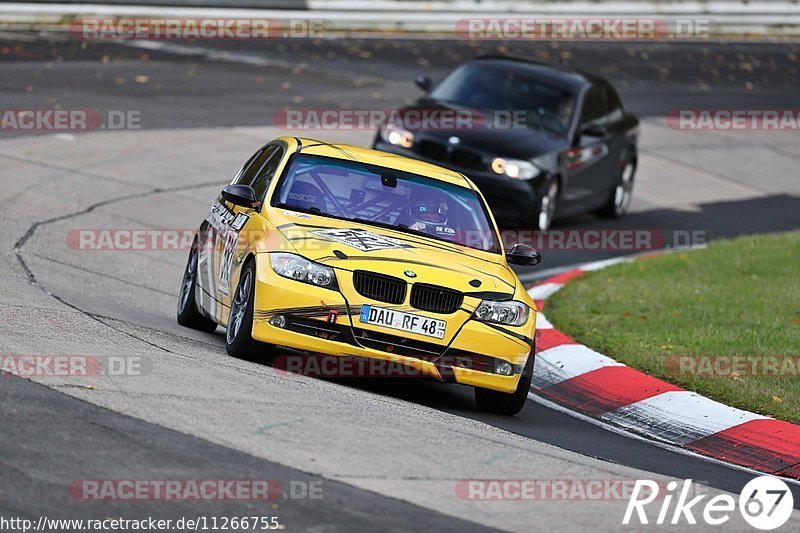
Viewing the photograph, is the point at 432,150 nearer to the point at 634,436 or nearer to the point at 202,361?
the point at 634,436

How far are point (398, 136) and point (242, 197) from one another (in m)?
7.52

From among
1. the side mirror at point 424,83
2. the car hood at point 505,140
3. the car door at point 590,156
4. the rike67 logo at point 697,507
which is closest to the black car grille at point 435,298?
the rike67 logo at point 697,507

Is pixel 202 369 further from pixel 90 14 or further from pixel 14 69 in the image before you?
pixel 90 14

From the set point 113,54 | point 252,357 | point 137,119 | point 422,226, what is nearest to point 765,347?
point 422,226

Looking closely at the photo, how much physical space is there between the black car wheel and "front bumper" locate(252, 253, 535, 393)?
27.5 feet

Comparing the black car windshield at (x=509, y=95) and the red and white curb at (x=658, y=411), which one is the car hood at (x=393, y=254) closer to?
the red and white curb at (x=658, y=411)

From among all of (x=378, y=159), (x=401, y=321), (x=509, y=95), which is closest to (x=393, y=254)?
(x=401, y=321)

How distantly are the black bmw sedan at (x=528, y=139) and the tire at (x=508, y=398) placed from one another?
743cm

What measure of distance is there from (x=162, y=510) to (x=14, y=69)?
17.8m

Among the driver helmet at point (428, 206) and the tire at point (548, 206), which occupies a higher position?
the driver helmet at point (428, 206)

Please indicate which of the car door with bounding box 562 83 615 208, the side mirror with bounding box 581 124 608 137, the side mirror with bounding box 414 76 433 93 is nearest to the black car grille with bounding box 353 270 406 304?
the car door with bounding box 562 83 615 208

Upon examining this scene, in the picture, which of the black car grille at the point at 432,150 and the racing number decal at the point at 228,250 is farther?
the black car grille at the point at 432,150

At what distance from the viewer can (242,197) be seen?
10.2m

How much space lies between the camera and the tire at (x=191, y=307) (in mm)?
11098
